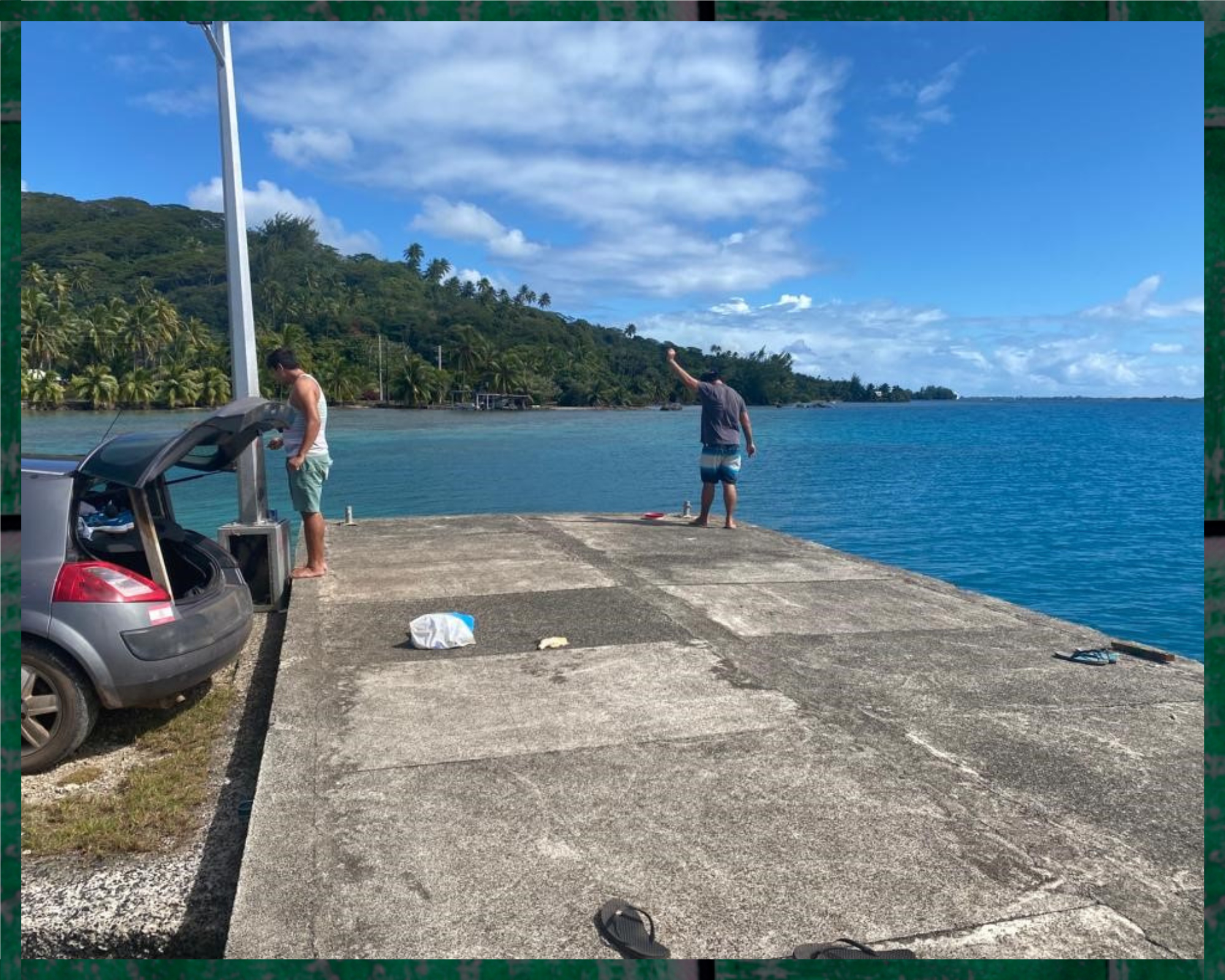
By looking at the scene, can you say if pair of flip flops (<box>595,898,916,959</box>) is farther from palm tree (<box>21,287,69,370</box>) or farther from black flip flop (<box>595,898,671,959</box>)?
palm tree (<box>21,287,69,370</box>)

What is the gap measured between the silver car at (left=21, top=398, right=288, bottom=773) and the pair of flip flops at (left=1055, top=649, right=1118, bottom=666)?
4637mm

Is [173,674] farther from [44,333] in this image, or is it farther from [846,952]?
[44,333]

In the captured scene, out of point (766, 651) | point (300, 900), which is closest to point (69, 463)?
point (300, 900)

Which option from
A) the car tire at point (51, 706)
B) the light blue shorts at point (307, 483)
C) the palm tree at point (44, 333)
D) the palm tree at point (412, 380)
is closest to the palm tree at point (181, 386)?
the palm tree at point (44, 333)

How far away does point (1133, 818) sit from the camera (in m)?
3.20

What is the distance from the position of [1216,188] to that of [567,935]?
7.79ft

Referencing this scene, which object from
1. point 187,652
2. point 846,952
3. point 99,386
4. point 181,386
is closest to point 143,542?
point 187,652

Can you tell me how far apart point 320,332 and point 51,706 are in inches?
4049

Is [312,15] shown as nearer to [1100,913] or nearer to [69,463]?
[1100,913]

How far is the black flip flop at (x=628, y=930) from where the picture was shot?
2461 millimetres

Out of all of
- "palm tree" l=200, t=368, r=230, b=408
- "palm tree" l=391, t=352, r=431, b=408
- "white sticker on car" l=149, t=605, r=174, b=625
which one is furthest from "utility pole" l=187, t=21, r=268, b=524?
"palm tree" l=391, t=352, r=431, b=408

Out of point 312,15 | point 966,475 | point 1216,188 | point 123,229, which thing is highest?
point 123,229

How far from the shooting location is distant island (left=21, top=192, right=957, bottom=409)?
403 inches

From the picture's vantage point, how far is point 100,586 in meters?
4.08
